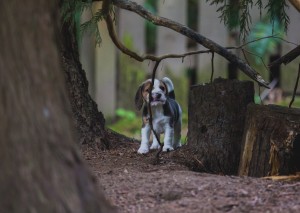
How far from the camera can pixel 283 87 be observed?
8.48m

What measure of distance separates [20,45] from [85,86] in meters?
2.96

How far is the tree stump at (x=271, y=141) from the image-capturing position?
4.49 metres

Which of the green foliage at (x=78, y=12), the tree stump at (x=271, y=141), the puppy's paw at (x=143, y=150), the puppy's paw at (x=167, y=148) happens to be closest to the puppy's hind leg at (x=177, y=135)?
the puppy's paw at (x=167, y=148)

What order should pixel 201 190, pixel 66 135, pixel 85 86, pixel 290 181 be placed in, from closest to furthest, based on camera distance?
pixel 66 135 < pixel 201 190 < pixel 290 181 < pixel 85 86

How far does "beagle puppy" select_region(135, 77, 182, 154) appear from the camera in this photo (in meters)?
5.67

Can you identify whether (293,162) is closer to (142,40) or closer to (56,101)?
(56,101)

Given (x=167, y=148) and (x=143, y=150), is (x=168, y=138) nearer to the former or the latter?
(x=167, y=148)

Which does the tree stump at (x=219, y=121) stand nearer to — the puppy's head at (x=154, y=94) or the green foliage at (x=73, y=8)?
the puppy's head at (x=154, y=94)

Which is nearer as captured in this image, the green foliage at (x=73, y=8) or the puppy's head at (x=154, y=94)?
the green foliage at (x=73, y=8)

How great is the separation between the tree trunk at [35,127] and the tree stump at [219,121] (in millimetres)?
2483

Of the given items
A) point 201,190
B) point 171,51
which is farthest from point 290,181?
point 171,51

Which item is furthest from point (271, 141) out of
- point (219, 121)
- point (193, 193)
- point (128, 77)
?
point (128, 77)

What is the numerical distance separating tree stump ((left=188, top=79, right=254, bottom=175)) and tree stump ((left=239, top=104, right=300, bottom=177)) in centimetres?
27

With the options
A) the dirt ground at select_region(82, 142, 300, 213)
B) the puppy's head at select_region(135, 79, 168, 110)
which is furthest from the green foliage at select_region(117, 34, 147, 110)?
the dirt ground at select_region(82, 142, 300, 213)
